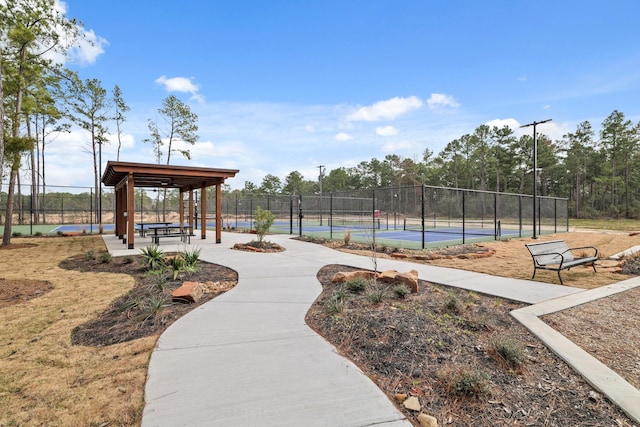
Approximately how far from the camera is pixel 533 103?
23.4 meters

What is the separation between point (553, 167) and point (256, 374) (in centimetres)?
5675

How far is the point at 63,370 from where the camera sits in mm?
2766

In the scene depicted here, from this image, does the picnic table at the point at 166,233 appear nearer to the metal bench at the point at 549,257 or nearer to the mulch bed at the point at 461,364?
the mulch bed at the point at 461,364

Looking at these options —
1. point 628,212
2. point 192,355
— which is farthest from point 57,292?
point 628,212

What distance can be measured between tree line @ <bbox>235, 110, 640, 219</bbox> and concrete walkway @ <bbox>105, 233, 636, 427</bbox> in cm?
4158

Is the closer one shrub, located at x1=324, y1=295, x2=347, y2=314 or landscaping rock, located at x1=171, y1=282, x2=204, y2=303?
shrub, located at x1=324, y1=295, x2=347, y2=314

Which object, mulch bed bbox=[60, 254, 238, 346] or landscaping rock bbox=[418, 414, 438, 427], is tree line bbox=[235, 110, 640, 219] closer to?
mulch bed bbox=[60, 254, 238, 346]

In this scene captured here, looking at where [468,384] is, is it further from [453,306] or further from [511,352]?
[453,306]

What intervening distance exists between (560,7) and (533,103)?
15271mm

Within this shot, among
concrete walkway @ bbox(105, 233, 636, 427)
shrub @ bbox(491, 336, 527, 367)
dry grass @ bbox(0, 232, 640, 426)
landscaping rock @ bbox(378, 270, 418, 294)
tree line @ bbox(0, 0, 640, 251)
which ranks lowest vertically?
dry grass @ bbox(0, 232, 640, 426)

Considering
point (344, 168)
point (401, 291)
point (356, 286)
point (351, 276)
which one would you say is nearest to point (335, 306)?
point (356, 286)

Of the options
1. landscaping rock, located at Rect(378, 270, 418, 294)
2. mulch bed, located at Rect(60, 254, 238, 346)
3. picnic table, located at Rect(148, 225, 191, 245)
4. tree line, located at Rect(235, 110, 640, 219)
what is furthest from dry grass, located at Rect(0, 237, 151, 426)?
tree line, located at Rect(235, 110, 640, 219)

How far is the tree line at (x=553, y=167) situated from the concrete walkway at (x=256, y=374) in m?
41.6

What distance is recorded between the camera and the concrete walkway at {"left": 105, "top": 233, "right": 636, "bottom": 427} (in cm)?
203
